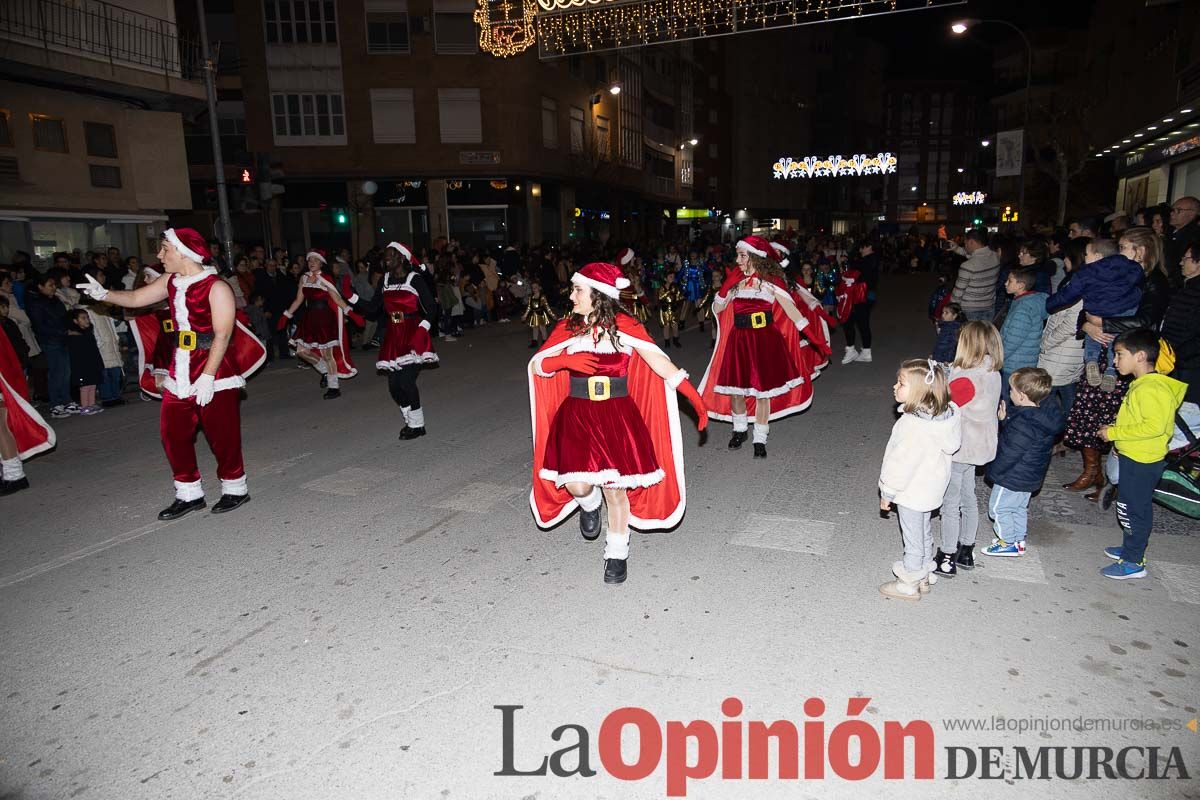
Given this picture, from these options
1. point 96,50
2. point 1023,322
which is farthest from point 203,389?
point 96,50

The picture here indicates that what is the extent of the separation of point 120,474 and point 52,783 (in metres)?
4.85

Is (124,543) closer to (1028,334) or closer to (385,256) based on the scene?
(385,256)

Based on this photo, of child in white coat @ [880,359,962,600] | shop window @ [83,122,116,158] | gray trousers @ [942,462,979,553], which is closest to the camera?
child in white coat @ [880,359,962,600]

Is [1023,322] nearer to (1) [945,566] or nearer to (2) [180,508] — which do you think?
(1) [945,566]

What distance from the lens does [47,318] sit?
9508 mm

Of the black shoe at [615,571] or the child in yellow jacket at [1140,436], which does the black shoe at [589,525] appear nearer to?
the black shoe at [615,571]

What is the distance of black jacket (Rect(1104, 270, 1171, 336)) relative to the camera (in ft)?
19.2

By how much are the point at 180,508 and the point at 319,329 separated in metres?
4.80

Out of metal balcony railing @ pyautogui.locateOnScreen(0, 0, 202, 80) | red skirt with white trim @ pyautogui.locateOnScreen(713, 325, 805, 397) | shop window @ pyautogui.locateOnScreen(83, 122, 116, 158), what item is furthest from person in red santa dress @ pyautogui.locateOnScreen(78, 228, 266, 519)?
shop window @ pyautogui.locateOnScreen(83, 122, 116, 158)

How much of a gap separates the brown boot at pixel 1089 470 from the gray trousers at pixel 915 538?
2697 millimetres

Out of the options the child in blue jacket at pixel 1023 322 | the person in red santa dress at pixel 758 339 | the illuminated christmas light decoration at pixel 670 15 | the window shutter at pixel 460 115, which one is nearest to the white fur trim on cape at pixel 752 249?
the person in red santa dress at pixel 758 339

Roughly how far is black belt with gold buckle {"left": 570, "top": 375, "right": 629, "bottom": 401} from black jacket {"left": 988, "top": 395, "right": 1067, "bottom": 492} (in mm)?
2496

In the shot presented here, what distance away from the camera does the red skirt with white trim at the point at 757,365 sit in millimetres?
7086

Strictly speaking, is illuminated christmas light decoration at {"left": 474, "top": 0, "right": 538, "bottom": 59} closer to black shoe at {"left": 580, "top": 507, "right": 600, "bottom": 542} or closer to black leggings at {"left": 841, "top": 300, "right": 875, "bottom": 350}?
black leggings at {"left": 841, "top": 300, "right": 875, "bottom": 350}
